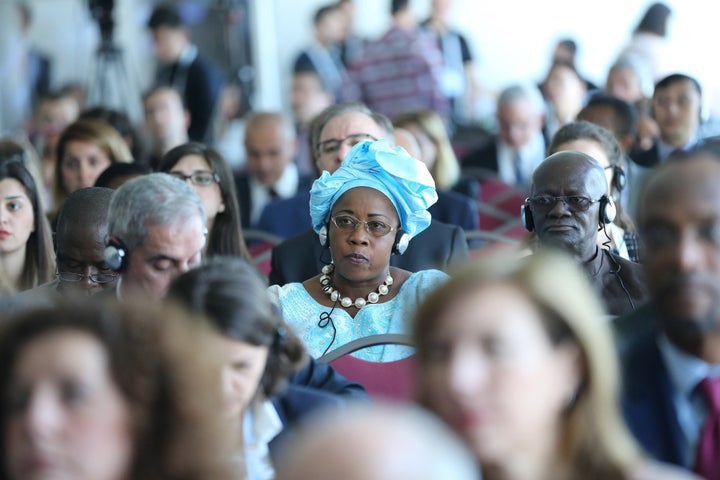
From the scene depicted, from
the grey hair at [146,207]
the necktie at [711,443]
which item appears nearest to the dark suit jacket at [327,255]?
the grey hair at [146,207]

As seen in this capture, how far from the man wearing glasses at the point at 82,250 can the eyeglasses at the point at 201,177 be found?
1.11 m

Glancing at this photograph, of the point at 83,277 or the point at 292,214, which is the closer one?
the point at 83,277

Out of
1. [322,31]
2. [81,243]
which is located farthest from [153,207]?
[322,31]

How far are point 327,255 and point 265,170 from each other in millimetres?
2171

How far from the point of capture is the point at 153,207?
2973mm

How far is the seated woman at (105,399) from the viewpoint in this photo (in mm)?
1741

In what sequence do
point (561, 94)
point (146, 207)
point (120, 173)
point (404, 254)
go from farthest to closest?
1. point (561, 94)
2. point (120, 173)
3. point (404, 254)
4. point (146, 207)

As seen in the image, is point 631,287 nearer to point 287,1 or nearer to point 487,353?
point 487,353

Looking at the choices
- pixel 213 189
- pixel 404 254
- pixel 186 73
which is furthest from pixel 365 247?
pixel 186 73

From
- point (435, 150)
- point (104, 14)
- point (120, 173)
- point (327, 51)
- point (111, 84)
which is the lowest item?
point (435, 150)

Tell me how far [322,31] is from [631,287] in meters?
6.72

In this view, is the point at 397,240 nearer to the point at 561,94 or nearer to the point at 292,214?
the point at 292,214

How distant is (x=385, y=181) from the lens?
358 cm

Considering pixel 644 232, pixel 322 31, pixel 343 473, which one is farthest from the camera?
pixel 322 31
